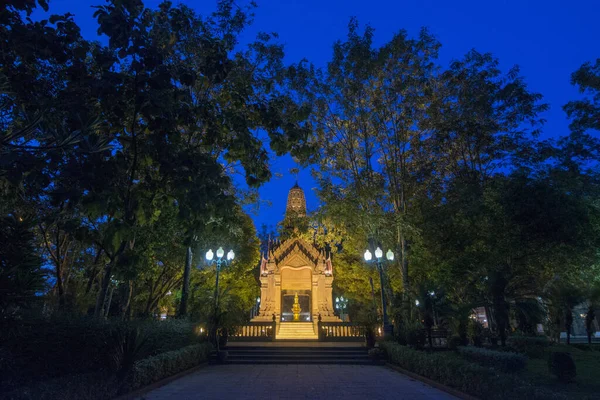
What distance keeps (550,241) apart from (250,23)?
15.8m

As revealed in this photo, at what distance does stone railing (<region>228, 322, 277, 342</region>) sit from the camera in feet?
64.7

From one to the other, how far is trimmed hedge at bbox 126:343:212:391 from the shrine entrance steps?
2.12m

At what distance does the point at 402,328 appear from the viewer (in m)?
15.2

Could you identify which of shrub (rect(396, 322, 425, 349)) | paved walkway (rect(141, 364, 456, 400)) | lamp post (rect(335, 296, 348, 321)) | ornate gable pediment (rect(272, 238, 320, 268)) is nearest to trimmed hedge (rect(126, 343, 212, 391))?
paved walkway (rect(141, 364, 456, 400))

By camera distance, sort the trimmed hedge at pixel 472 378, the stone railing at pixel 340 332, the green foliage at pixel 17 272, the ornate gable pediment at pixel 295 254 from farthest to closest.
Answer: the ornate gable pediment at pixel 295 254 < the stone railing at pixel 340 332 < the green foliage at pixel 17 272 < the trimmed hedge at pixel 472 378

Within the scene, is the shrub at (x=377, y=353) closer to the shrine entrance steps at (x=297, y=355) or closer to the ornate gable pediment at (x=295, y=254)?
the shrine entrance steps at (x=297, y=355)

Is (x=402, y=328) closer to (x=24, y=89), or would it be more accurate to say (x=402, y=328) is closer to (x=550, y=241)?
(x=550, y=241)

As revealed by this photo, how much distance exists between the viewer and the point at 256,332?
20.5 metres

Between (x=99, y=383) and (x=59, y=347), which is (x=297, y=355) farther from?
(x=59, y=347)

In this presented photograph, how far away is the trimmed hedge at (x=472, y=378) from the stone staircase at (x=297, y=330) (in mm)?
11475

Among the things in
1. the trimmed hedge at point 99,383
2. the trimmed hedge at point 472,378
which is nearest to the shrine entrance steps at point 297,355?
the trimmed hedge at point 472,378

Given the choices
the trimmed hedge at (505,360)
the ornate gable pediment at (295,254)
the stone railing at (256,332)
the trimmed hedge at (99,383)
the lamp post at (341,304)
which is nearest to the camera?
the trimmed hedge at (99,383)

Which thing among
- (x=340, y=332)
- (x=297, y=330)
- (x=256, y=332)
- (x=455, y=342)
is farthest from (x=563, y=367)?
(x=297, y=330)

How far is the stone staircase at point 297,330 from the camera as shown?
22970 mm
